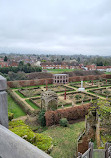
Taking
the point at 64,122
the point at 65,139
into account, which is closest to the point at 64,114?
the point at 64,122

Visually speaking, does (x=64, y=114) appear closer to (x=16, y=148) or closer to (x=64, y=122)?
(x=64, y=122)

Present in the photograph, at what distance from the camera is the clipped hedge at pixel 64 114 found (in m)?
15.1

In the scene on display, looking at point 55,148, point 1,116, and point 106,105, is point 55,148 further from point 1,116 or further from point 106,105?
point 1,116

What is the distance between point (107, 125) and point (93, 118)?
200 centimetres

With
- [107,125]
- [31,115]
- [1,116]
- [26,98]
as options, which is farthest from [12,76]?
[1,116]

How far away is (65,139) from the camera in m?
11.8

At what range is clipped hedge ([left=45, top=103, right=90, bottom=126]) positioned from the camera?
15086mm

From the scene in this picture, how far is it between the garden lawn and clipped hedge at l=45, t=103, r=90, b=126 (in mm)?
927

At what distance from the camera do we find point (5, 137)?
1.33 meters

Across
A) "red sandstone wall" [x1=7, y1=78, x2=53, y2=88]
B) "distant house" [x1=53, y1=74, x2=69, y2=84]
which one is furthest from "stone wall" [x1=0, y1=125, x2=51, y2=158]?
"distant house" [x1=53, y1=74, x2=69, y2=84]

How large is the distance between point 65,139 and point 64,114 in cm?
440

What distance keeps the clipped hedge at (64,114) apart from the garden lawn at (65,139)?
0.93 m

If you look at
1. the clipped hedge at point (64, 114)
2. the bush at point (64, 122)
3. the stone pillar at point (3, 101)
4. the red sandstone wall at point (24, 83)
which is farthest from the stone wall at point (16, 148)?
the red sandstone wall at point (24, 83)

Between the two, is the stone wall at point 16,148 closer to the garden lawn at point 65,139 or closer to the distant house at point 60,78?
the garden lawn at point 65,139
